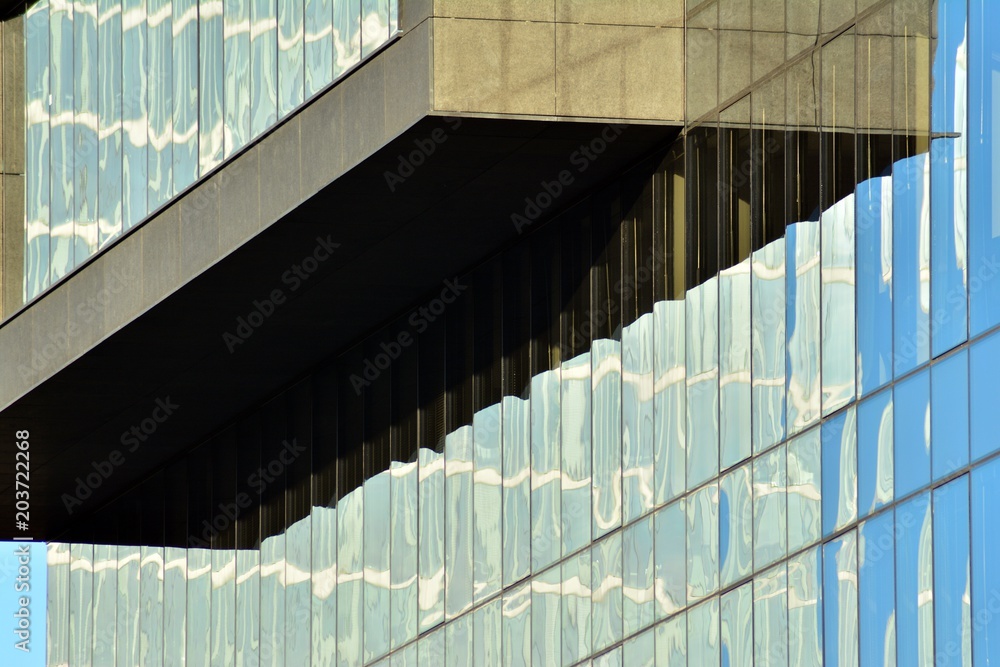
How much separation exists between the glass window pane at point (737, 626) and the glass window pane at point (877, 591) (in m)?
2.27

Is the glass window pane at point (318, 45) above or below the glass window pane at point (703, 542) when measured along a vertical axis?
above

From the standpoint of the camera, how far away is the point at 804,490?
65.8ft

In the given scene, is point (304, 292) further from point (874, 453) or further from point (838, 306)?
point (874, 453)

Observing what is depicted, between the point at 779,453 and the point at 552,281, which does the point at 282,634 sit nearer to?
the point at 552,281

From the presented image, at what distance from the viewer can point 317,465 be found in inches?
1204

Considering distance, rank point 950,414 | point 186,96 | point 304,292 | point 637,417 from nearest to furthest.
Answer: point 950,414 → point 637,417 → point 304,292 → point 186,96

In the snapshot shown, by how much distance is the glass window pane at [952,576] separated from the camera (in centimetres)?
1727

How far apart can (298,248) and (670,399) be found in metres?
5.39

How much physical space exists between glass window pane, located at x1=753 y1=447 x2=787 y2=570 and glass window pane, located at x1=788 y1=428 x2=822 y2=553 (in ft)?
0.55

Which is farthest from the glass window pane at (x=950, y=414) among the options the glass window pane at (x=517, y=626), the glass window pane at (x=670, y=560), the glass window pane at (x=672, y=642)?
the glass window pane at (x=517, y=626)

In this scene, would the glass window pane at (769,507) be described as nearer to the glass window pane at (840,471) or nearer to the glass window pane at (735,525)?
the glass window pane at (735,525)

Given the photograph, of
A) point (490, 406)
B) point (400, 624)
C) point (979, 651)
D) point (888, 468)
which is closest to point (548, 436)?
point (490, 406)

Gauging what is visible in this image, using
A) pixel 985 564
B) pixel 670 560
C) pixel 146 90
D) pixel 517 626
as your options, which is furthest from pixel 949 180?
pixel 146 90

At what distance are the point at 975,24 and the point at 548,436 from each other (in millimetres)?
9289
